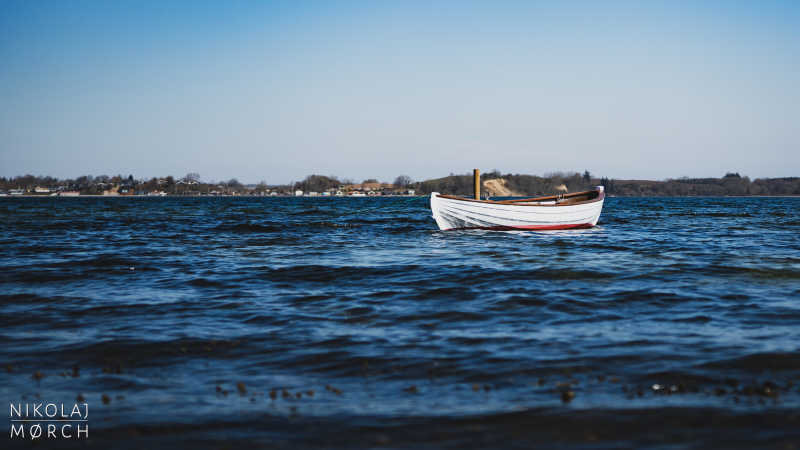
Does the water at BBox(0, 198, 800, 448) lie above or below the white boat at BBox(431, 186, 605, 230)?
below

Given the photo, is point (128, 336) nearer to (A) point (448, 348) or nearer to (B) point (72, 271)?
(A) point (448, 348)

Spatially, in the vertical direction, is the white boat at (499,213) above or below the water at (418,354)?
above

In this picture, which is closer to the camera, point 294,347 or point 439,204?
point 294,347

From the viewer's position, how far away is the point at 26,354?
280 inches

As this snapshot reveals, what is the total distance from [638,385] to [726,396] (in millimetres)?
772

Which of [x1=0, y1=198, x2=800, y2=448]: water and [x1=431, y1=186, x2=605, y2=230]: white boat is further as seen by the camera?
[x1=431, y1=186, x2=605, y2=230]: white boat

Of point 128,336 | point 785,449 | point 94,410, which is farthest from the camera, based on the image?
point 128,336

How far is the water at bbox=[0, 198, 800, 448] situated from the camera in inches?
187

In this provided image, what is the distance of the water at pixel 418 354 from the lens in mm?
4746

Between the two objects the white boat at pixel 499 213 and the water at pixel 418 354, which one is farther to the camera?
the white boat at pixel 499 213

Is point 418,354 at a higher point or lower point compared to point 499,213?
lower

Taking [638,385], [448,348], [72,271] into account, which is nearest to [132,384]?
[448,348]

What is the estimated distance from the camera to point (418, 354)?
6.92 metres

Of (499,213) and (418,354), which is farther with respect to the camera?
(499,213)
